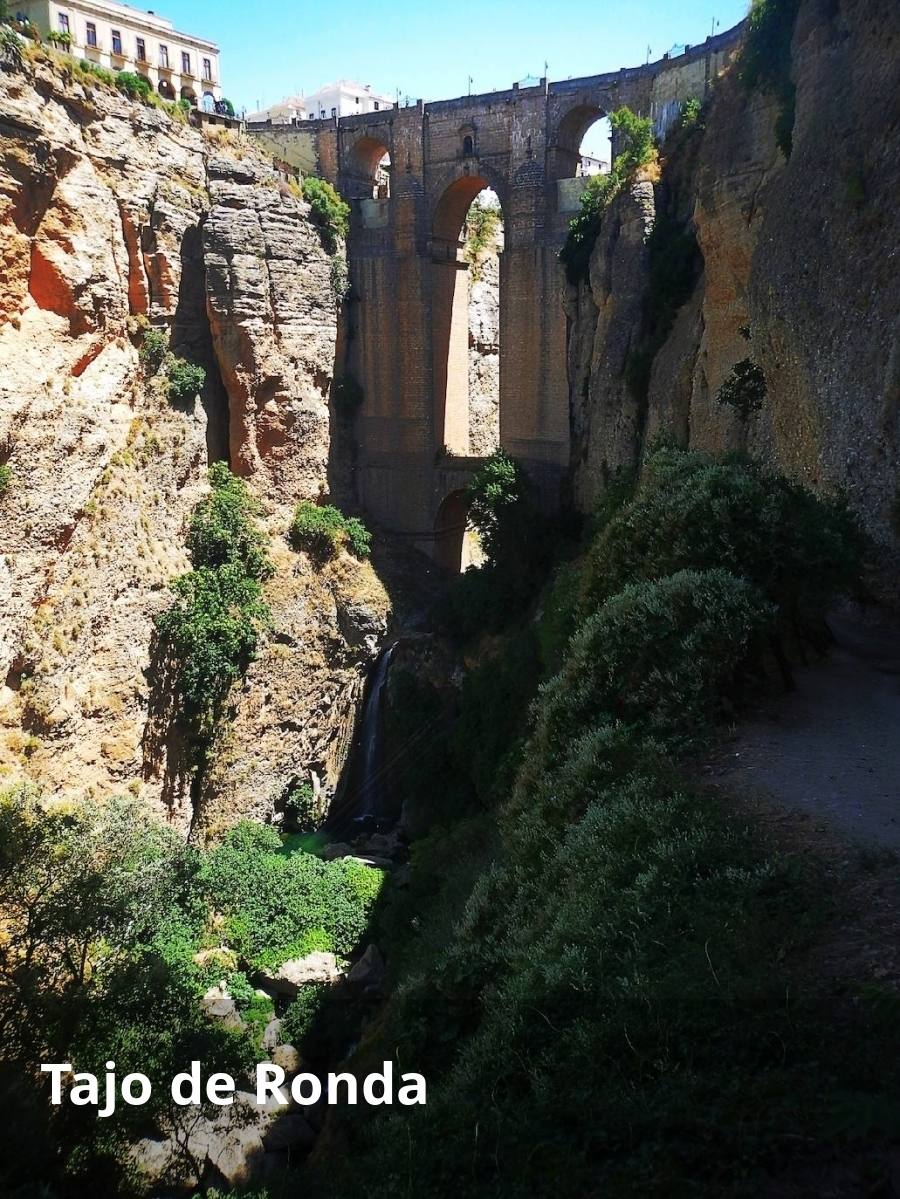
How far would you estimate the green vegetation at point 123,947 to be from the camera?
7570 millimetres

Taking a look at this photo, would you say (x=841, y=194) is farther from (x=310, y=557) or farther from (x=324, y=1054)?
(x=310, y=557)

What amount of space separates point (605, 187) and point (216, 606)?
38.8 ft

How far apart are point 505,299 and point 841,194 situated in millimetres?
12581

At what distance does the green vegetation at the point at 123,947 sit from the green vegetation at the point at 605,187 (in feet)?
43.6

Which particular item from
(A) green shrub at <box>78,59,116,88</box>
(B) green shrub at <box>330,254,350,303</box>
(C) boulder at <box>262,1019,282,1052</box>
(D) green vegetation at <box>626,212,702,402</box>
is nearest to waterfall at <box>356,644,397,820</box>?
(C) boulder at <box>262,1019,282,1052</box>

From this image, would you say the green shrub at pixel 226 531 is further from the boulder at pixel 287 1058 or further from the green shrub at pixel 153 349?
the boulder at pixel 287 1058

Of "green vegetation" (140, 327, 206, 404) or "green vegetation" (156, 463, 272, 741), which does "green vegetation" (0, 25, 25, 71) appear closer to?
"green vegetation" (140, 327, 206, 404)

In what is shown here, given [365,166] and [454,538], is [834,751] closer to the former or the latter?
[454,538]

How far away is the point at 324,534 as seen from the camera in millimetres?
22422

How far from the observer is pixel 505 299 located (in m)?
22.6

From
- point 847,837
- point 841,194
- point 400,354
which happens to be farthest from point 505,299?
point 847,837

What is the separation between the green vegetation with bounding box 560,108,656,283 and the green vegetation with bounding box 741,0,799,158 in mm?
4580

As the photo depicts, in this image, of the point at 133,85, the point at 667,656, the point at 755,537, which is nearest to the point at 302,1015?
the point at 667,656

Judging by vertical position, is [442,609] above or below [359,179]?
below
